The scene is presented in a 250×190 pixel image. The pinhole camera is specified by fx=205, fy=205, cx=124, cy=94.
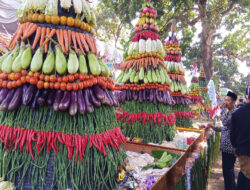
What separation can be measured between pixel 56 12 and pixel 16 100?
2.79 feet

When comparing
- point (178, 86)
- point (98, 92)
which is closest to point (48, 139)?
point (98, 92)

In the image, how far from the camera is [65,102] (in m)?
1.68

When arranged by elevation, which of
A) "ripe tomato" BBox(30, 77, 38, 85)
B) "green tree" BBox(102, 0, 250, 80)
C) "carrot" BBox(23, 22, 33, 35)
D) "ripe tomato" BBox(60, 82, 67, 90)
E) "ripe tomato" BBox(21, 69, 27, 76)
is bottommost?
"ripe tomato" BBox(60, 82, 67, 90)

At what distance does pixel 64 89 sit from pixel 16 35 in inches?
30.2

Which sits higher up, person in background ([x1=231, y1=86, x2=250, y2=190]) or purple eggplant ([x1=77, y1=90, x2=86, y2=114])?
purple eggplant ([x1=77, y1=90, x2=86, y2=114])

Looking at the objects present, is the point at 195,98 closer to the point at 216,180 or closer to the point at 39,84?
the point at 216,180

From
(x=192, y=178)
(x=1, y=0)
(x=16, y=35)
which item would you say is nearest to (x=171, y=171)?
(x=192, y=178)

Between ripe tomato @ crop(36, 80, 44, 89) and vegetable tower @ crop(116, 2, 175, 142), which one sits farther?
vegetable tower @ crop(116, 2, 175, 142)

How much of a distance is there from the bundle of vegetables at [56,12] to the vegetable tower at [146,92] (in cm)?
203

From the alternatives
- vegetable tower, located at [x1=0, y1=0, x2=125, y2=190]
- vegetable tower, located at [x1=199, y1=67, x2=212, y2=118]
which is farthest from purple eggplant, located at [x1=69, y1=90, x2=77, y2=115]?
vegetable tower, located at [x1=199, y1=67, x2=212, y2=118]

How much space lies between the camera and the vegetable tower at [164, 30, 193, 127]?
562cm

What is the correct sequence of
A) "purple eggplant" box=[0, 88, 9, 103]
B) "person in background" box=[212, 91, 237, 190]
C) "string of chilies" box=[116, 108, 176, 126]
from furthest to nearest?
"string of chilies" box=[116, 108, 176, 126]
"person in background" box=[212, 91, 237, 190]
"purple eggplant" box=[0, 88, 9, 103]

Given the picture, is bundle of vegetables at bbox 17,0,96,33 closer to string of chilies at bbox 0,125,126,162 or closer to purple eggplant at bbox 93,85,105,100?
purple eggplant at bbox 93,85,105,100

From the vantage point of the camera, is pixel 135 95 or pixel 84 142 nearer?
pixel 84 142
